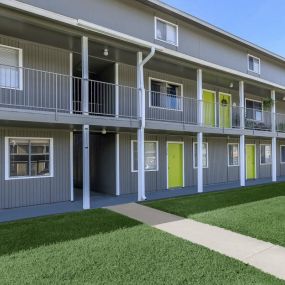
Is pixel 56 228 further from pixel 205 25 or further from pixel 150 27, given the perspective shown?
pixel 205 25

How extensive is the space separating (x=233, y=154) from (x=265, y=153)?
3978 millimetres

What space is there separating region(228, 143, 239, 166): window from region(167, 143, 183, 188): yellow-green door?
4449mm

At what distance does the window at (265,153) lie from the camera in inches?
852

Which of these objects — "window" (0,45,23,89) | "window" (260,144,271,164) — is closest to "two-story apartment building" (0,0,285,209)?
"window" (0,45,23,89)

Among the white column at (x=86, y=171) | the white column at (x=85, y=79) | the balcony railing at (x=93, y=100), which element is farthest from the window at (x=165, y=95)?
the white column at (x=86, y=171)

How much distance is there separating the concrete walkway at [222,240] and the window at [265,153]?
14.1m

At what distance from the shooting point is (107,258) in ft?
19.2

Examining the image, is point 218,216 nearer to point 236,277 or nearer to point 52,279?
point 236,277

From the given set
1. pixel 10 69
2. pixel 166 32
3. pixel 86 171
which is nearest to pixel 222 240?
pixel 86 171

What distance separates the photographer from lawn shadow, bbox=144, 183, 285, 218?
10037mm

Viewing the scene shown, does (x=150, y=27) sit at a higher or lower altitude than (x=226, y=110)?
higher

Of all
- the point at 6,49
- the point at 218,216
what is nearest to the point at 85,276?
the point at 218,216

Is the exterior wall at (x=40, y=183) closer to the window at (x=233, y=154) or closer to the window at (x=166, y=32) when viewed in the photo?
the window at (x=166, y=32)

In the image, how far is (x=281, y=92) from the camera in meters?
20.6
